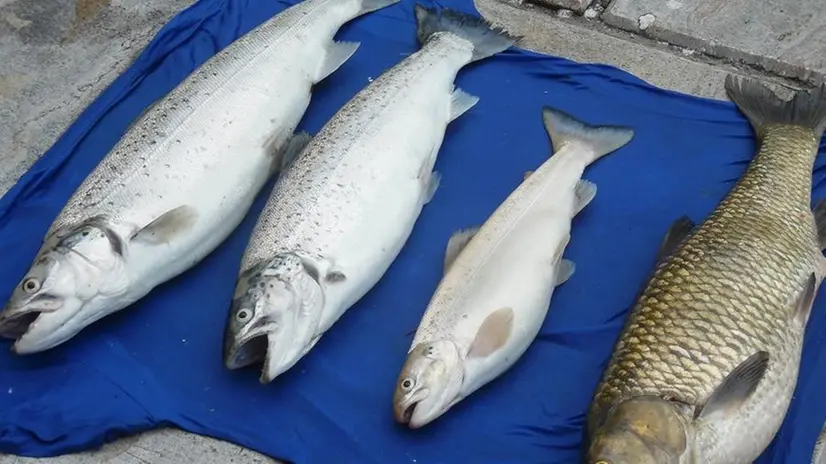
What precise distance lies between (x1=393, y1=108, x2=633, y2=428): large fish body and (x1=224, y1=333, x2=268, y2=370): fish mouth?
55 cm

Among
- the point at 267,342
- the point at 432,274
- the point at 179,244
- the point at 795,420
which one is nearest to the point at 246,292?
the point at 267,342

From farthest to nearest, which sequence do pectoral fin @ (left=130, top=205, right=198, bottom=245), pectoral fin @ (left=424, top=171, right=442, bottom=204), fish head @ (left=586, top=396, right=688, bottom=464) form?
pectoral fin @ (left=424, top=171, right=442, bottom=204) < pectoral fin @ (left=130, top=205, right=198, bottom=245) < fish head @ (left=586, top=396, right=688, bottom=464)

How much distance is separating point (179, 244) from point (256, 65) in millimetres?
943

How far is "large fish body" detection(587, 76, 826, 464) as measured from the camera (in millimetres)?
2482

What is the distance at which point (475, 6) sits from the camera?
15.5ft

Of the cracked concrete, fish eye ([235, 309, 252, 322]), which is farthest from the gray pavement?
fish eye ([235, 309, 252, 322])

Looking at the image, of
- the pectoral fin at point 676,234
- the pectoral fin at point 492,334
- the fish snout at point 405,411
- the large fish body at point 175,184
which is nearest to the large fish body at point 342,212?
the large fish body at point 175,184

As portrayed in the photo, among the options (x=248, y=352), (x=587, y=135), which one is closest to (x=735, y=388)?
(x=587, y=135)

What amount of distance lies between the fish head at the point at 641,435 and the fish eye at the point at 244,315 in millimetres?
1233

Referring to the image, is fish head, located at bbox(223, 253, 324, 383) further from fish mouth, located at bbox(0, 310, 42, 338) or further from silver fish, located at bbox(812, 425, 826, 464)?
silver fish, located at bbox(812, 425, 826, 464)

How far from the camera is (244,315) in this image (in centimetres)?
303

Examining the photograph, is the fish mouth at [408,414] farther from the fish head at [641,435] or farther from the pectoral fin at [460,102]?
the pectoral fin at [460,102]

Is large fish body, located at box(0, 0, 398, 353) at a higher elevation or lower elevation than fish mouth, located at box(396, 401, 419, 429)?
higher

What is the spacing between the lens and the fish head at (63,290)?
10.3ft
